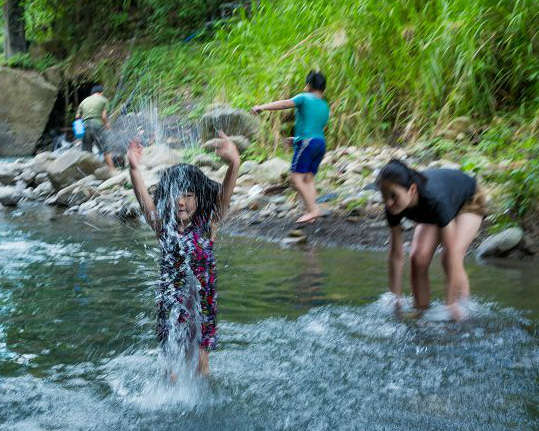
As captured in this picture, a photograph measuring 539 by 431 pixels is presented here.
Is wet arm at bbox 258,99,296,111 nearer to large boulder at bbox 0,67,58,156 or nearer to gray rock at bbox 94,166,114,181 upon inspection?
gray rock at bbox 94,166,114,181

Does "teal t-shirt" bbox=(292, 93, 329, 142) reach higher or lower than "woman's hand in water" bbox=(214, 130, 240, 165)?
lower

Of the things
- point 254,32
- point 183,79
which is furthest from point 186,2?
point 254,32

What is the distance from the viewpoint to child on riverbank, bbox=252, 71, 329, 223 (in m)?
8.07

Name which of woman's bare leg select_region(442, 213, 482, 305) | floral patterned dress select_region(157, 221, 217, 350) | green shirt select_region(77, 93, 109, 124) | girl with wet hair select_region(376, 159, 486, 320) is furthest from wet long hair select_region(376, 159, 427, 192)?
green shirt select_region(77, 93, 109, 124)

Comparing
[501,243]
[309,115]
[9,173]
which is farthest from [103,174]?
[501,243]

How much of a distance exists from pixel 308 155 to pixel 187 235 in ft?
15.6

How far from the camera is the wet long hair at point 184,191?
3541 millimetres

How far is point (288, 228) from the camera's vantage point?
A: 8.27 metres

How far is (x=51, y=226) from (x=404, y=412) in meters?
7.24

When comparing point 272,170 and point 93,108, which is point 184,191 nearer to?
point 272,170

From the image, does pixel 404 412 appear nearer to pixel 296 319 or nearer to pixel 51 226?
pixel 296 319

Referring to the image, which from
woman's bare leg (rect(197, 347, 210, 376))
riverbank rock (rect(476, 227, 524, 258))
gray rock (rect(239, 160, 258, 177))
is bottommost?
gray rock (rect(239, 160, 258, 177))

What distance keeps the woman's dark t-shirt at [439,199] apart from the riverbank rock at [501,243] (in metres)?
2.00

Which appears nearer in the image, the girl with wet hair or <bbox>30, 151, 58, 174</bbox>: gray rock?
the girl with wet hair
